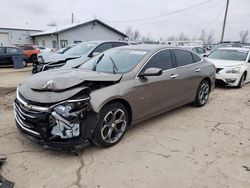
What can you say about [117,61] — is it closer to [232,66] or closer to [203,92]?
[203,92]

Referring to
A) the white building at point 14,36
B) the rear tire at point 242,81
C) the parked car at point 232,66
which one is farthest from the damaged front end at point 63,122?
the white building at point 14,36

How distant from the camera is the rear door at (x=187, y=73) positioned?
4878mm

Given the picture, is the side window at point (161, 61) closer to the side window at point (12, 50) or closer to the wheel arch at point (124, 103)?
the wheel arch at point (124, 103)

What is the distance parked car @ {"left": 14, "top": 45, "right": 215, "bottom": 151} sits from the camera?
9.91 feet

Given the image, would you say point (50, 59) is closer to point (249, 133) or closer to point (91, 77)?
point (91, 77)

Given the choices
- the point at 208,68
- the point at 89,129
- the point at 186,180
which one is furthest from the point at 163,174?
the point at 208,68

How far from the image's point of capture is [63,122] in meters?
2.93

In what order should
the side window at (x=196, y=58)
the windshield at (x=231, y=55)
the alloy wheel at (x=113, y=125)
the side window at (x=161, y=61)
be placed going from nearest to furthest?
the alloy wheel at (x=113, y=125) < the side window at (x=161, y=61) < the side window at (x=196, y=58) < the windshield at (x=231, y=55)

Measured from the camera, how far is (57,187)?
8.71 feet

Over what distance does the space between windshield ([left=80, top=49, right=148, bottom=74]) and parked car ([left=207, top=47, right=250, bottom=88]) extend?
4872mm

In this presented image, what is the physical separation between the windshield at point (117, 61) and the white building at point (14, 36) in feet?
111

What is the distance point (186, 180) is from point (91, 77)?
6.33 ft

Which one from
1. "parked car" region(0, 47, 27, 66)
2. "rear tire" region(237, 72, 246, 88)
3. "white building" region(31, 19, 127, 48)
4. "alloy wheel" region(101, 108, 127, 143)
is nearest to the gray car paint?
"alloy wheel" region(101, 108, 127, 143)

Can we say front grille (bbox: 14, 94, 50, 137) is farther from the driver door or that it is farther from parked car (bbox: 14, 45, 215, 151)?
the driver door
